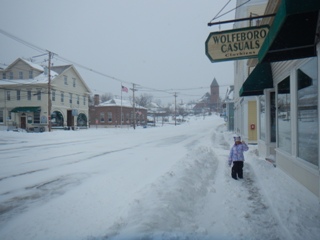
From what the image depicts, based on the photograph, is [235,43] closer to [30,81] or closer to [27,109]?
[27,109]

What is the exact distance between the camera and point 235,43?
6195mm

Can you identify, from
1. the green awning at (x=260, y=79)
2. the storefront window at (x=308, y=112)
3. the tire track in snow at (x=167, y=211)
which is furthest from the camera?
the green awning at (x=260, y=79)

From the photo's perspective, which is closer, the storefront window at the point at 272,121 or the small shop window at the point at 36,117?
the storefront window at the point at 272,121

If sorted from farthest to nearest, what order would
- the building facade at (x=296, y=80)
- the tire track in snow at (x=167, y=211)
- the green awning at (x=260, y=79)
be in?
the green awning at (x=260, y=79), the building facade at (x=296, y=80), the tire track in snow at (x=167, y=211)

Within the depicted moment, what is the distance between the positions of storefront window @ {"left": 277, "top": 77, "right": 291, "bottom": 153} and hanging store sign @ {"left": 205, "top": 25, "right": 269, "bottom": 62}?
1.72 metres

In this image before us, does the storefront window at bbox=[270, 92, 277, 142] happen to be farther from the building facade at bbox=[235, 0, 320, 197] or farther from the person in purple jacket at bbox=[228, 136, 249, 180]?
the person in purple jacket at bbox=[228, 136, 249, 180]

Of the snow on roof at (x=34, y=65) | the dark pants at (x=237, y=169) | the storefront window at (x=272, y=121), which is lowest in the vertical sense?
the dark pants at (x=237, y=169)

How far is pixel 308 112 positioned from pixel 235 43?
2.40 m

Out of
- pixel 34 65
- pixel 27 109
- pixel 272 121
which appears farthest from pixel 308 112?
pixel 34 65

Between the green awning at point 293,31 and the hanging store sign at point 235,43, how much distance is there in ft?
2.99

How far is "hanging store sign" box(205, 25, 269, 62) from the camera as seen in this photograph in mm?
6094

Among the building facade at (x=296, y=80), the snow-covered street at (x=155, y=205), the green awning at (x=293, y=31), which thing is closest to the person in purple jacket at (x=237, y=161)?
the snow-covered street at (x=155, y=205)

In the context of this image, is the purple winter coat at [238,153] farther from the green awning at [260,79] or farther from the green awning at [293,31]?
A: the green awning at [260,79]

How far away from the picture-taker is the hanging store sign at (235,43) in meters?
6.09
